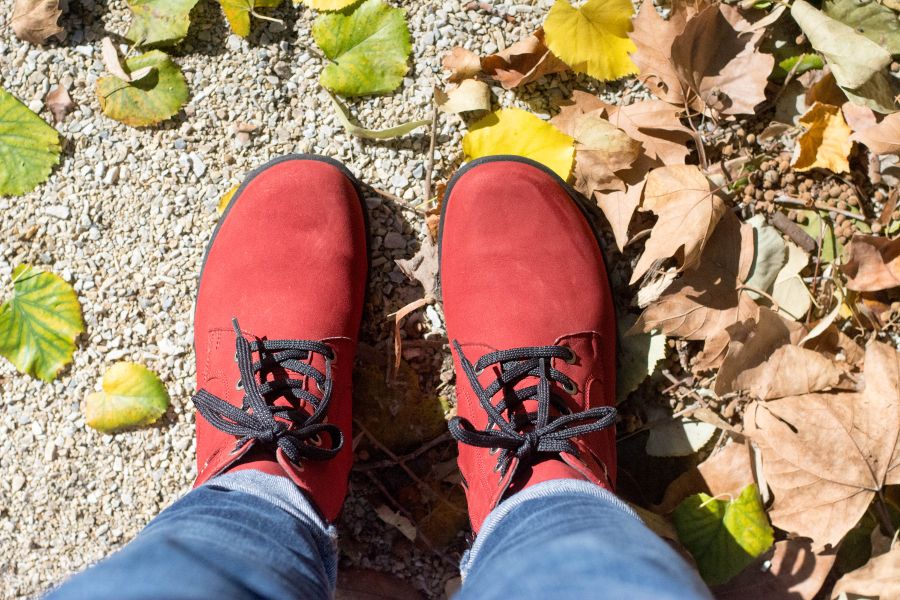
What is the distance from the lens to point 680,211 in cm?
119

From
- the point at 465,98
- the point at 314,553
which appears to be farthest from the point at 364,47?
the point at 314,553

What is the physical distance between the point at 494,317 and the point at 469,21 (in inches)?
22.8

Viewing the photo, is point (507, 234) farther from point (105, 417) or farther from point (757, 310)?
point (105, 417)

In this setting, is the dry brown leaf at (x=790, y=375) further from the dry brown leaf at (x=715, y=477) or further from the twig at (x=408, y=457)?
the twig at (x=408, y=457)

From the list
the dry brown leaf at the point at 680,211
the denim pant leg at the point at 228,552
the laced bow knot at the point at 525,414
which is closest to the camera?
the denim pant leg at the point at 228,552

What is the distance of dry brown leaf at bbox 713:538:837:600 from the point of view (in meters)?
1.25

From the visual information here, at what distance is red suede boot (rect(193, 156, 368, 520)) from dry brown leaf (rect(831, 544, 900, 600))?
2.99 feet

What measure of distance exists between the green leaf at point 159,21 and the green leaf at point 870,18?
1183 mm

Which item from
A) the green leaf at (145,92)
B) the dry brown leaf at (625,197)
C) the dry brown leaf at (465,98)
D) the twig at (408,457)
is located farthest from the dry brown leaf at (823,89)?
the green leaf at (145,92)

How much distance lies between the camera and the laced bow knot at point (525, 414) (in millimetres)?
1065

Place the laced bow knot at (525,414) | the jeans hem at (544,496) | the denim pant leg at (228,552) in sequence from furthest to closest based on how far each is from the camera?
the laced bow knot at (525,414)
the jeans hem at (544,496)
the denim pant leg at (228,552)

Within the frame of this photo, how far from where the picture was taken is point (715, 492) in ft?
4.13

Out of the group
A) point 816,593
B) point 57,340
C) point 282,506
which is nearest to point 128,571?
point 282,506

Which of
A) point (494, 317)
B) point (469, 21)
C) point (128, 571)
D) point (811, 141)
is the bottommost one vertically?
point (494, 317)
